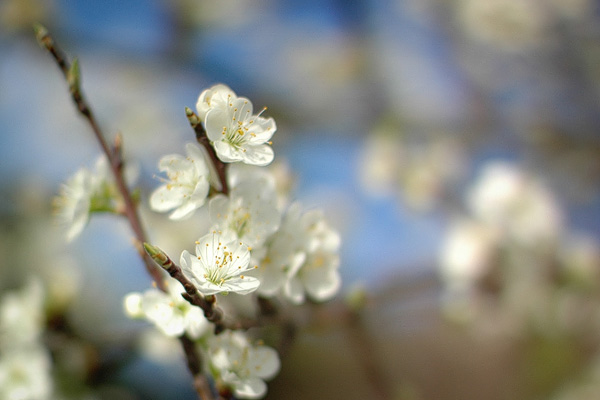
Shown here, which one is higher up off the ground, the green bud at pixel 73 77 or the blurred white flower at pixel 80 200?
the green bud at pixel 73 77

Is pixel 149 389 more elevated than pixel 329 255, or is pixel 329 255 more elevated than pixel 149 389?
pixel 149 389

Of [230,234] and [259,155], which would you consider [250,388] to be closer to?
[230,234]

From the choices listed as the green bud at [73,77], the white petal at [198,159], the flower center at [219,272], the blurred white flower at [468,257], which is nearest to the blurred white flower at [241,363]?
the flower center at [219,272]

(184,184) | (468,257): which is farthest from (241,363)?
(468,257)

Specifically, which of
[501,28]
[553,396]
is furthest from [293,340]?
[501,28]

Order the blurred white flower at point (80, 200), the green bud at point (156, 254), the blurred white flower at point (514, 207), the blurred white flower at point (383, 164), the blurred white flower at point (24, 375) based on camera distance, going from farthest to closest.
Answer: the blurred white flower at point (383, 164) < the blurred white flower at point (514, 207) < the blurred white flower at point (24, 375) < the blurred white flower at point (80, 200) < the green bud at point (156, 254)

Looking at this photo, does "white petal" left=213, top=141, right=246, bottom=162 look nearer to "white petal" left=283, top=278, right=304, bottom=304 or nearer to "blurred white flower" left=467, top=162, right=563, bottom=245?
"white petal" left=283, top=278, right=304, bottom=304

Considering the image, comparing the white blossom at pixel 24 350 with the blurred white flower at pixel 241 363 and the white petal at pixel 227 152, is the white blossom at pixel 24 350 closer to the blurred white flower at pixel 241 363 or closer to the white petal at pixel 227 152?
the blurred white flower at pixel 241 363

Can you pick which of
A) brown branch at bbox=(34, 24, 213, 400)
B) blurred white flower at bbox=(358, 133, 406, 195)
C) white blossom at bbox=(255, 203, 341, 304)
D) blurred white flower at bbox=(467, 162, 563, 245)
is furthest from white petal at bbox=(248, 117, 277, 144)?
blurred white flower at bbox=(358, 133, 406, 195)

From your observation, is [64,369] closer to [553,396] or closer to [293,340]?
[293,340]
